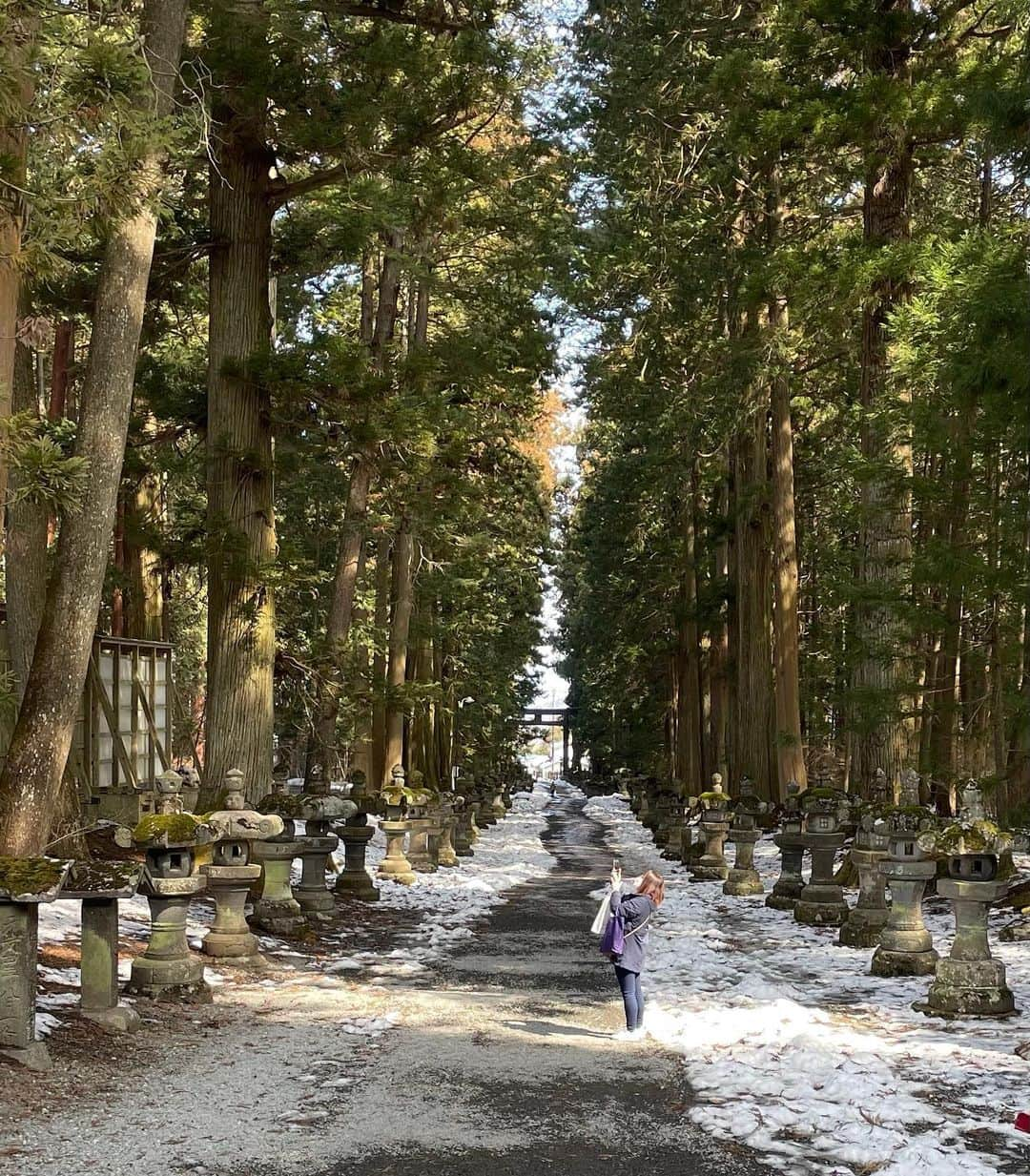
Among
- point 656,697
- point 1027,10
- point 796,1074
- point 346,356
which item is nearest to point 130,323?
point 346,356

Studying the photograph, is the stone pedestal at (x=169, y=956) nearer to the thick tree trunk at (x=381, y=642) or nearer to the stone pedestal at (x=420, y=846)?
the stone pedestal at (x=420, y=846)

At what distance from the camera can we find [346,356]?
1270 centimetres

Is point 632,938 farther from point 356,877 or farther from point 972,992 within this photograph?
point 356,877

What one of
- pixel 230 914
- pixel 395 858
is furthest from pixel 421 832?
pixel 230 914

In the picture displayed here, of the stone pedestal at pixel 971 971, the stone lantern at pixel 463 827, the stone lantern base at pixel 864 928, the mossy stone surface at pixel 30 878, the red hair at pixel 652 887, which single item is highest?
the mossy stone surface at pixel 30 878

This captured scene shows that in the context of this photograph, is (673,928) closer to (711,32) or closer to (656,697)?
(711,32)

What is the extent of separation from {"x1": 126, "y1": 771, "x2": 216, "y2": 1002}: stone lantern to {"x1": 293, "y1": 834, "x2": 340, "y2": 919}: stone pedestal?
4.01m

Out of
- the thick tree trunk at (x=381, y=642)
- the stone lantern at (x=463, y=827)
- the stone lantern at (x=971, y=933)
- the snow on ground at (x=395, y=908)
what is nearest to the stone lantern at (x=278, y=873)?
the snow on ground at (x=395, y=908)

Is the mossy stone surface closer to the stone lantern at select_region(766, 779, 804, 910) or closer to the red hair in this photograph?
the red hair

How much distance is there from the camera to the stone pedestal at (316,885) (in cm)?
1297

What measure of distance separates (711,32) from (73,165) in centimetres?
1401

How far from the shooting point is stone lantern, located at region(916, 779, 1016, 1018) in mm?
8602

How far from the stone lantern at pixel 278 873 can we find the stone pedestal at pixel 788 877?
20.5 ft

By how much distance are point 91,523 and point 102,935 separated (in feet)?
9.39
